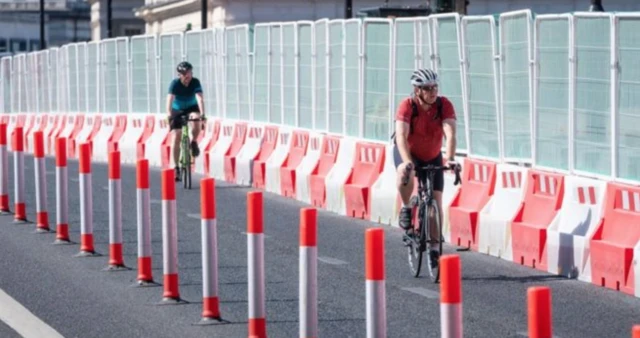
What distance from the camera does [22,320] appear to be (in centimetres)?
1232

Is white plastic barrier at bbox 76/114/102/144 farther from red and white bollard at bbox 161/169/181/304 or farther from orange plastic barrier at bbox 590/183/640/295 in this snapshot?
red and white bollard at bbox 161/169/181/304

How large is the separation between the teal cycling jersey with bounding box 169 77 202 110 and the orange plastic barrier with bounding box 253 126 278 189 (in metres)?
1.16

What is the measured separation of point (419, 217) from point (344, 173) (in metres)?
7.26

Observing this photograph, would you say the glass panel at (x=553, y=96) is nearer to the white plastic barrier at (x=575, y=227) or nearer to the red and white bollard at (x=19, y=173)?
the white plastic barrier at (x=575, y=227)

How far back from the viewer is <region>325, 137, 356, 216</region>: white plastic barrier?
73.6ft

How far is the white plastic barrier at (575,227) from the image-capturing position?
1519cm

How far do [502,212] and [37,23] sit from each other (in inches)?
5230

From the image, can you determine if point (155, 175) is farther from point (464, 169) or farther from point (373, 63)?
point (464, 169)

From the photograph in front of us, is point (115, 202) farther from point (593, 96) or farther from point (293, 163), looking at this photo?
point (293, 163)

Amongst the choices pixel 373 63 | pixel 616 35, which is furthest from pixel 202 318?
pixel 373 63

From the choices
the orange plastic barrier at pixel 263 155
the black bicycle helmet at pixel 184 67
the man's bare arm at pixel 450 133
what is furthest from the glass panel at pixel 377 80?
the man's bare arm at pixel 450 133

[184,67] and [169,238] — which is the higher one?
[184,67]

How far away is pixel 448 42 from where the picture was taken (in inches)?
824

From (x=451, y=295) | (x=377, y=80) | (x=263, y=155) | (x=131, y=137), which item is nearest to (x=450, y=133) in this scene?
(x=451, y=295)
